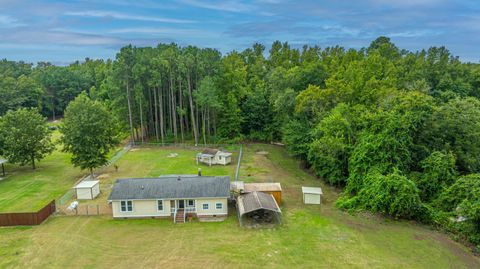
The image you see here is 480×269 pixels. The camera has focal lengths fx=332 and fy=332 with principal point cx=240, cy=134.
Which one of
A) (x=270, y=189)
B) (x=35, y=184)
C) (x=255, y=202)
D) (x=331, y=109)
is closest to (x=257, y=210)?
(x=255, y=202)

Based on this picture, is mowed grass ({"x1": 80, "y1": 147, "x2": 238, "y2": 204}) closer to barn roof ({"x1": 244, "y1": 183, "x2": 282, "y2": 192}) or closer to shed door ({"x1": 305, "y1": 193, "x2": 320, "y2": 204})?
barn roof ({"x1": 244, "y1": 183, "x2": 282, "y2": 192})

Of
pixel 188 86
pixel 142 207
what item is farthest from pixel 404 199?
pixel 188 86

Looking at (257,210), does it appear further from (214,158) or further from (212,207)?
(214,158)

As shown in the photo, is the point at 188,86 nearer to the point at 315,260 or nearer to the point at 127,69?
the point at 127,69

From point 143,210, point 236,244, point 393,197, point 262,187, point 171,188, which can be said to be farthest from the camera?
point 262,187

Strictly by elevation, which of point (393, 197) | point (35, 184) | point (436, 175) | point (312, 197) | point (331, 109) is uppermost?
point (331, 109)

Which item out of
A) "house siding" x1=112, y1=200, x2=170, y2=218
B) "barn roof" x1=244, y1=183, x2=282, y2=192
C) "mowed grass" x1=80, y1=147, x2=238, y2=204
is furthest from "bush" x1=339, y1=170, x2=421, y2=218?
"house siding" x1=112, y1=200, x2=170, y2=218
